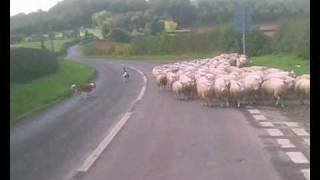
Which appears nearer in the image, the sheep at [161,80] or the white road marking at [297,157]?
the white road marking at [297,157]

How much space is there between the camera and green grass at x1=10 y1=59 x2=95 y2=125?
2496mm

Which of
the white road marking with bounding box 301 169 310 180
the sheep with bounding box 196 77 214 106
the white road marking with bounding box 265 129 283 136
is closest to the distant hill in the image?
the white road marking with bounding box 265 129 283 136

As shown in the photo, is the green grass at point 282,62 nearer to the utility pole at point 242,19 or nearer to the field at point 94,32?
the utility pole at point 242,19

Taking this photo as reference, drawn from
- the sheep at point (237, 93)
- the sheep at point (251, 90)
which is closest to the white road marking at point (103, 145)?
the sheep at point (251, 90)

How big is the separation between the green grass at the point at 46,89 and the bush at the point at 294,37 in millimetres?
1006

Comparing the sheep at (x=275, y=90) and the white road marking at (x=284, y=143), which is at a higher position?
the sheep at (x=275, y=90)

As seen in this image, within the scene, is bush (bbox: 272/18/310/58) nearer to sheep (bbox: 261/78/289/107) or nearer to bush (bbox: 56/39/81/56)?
bush (bbox: 56/39/81/56)

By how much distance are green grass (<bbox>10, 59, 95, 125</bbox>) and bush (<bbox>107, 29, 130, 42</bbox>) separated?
7.7 inches

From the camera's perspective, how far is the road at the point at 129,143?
270 cm

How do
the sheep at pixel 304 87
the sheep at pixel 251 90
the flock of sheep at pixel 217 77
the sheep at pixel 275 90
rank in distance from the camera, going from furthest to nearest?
the sheep at pixel 275 90
the sheep at pixel 251 90
the flock of sheep at pixel 217 77
the sheep at pixel 304 87

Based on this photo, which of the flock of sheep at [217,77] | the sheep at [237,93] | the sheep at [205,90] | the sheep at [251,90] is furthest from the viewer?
the sheep at [237,93]

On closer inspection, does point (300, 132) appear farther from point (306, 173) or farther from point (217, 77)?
point (217, 77)

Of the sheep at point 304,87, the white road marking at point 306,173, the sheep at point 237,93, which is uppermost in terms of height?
the sheep at point 304,87

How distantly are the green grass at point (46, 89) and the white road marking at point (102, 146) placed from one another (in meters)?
0.29
